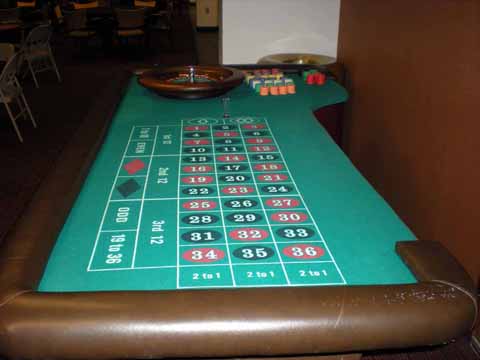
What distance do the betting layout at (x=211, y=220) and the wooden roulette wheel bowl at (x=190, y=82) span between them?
17.4 inches

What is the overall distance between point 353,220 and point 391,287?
1.19 feet

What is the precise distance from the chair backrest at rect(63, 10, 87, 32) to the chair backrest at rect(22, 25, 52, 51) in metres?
1.21

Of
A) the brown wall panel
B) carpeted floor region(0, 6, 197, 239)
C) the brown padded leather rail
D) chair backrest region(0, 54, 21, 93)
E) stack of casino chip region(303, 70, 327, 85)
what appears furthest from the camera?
chair backrest region(0, 54, 21, 93)

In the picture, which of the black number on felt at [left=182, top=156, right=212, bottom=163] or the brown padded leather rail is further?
the black number on felt at [left=182, top=156, right=212, bottom=163]

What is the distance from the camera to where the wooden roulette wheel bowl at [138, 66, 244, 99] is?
2.12 m

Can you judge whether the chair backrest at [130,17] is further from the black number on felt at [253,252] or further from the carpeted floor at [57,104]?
the black number on felt at [253,252]

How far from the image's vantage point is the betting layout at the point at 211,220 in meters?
1.00

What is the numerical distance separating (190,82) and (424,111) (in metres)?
1.11

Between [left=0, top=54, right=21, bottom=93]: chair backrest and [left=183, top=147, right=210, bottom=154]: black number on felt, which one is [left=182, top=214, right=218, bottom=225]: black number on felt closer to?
[left=183, top=147, right=210, bottom=154]: black number on felt

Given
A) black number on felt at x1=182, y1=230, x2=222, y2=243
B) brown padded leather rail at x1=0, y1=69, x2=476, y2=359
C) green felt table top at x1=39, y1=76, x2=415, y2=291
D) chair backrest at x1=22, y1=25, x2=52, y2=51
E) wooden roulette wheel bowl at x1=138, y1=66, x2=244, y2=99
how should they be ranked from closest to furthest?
brown padded leather rail at x1=0, y1=69, x2=476, y2=359
green felt table top at x1=39, y1=76, x2=415, y2=291
black number on felt at x1=182, y1=230, x2=222, y2=243
wooden roulette wheel bowl at x1=138, y1=66, x2=244, y2=99
chair backrest at x1=22, y1=25, x2=52, y2=51

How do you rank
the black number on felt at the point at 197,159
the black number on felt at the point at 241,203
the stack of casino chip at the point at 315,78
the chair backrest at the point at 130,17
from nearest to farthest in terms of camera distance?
the black number on felt at the point at 241,203 < the black number on felt at the point at 197,159 < the stack of casino chip at the point at 315,78 < the chair backrest at the point at 130,17

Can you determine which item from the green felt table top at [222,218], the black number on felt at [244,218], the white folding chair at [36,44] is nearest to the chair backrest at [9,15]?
the white folding chair at [36,44]

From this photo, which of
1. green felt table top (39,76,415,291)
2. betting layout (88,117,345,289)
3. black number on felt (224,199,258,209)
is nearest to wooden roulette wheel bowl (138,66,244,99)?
green felt table top (39,76,415,291)

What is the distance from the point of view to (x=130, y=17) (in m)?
6.68
